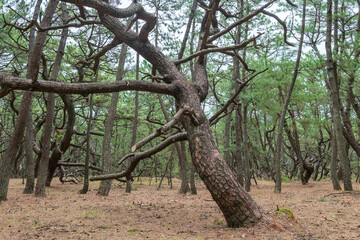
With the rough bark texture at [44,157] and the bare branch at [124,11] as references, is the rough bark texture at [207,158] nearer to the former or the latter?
the bare branch at [124,11]

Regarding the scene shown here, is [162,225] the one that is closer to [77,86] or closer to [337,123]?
[77,86]

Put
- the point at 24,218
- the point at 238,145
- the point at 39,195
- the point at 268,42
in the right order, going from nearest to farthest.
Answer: the point at 24,218 < the point at 39,195 < the point at 238,145 < the point at 268,42

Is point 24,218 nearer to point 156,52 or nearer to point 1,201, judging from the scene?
point 1,201

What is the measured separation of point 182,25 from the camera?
36.7 feet

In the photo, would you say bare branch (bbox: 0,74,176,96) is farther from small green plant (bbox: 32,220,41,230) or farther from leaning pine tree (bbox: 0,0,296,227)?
small green plant (bbox: 32,220,41,230)

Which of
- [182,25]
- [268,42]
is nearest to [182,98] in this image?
[182,25]

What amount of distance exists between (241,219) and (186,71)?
13.1 m

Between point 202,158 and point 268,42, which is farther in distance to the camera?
point 268,42

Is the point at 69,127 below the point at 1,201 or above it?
above

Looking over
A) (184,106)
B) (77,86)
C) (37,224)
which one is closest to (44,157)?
(37,224)

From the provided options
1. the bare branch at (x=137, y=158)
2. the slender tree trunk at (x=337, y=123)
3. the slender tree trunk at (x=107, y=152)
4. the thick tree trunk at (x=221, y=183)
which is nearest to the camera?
the thick tree trunk at (x=221, y=183)

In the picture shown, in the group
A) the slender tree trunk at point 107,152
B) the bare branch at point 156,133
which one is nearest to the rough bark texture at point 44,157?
the slender tree trunk at point 107,152

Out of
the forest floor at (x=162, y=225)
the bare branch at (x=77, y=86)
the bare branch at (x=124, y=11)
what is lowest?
the forest floor at (x=162, y=225)

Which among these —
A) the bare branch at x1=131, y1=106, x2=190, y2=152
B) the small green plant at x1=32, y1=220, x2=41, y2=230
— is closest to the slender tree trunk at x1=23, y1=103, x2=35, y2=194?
the small green plant at x1=32, y1=220, x2=41, y2=230
